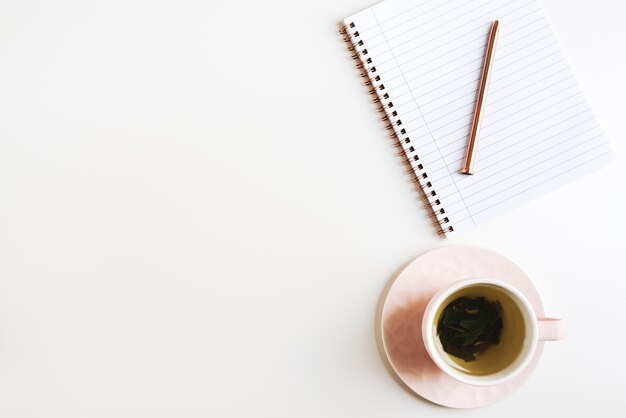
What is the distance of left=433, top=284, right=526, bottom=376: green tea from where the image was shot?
0.63 m

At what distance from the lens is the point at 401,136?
0.73 meters

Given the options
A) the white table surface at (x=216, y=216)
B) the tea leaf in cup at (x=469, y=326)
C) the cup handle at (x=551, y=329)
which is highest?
the white table surface at (x=216, y=216)

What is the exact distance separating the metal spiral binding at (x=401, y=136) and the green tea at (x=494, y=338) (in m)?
0.10

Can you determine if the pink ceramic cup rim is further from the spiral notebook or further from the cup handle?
the spiral notebook

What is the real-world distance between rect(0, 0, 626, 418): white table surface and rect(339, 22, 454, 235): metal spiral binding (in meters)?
0.02

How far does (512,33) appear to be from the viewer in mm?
733

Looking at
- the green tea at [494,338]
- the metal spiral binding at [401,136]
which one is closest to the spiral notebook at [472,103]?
the metal spiral binding at [401,136]

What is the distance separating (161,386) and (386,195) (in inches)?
15.9

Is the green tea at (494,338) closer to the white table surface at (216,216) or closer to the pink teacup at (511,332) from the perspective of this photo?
the pink teacup at (511,332)

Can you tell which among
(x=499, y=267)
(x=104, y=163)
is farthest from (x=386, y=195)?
(x=104, y=163)

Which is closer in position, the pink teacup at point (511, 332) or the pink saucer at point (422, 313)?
the pink teacup at point (511, 332)

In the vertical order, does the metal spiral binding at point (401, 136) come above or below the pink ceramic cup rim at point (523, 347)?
above

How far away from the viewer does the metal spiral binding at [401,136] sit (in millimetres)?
726

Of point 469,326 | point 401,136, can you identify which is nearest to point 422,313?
point 469,326
